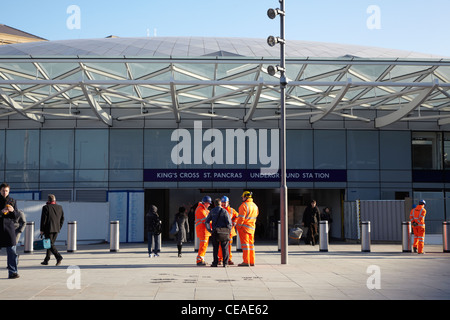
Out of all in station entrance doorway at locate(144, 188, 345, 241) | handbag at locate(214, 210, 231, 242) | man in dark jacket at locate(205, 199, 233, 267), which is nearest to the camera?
handbag at locate(214, 210, 231, 242)

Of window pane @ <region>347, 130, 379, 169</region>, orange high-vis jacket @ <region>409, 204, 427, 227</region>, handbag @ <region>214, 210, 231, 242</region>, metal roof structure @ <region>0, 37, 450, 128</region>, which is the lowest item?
handbag @ <region>214, 210, 231, 242</region>

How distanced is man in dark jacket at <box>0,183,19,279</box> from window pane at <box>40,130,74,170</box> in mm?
17199

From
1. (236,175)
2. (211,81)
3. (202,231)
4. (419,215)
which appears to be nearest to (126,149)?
(236,175)

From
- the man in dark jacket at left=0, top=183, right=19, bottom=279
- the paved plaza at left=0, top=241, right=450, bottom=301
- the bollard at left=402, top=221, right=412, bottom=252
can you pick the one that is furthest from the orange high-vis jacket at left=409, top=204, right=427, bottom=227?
the man in dark jacket at left=0, top=183, right=19, bottom=279

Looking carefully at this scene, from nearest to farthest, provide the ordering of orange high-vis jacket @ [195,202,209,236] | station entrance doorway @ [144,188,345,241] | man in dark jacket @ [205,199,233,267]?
man in dark jacket @ [205,199,233,267]
orange high-vis jacket @ [195,202,209,236]
station entrance doorway @ [144,188,345,241]

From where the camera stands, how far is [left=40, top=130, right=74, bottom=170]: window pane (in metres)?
27.3

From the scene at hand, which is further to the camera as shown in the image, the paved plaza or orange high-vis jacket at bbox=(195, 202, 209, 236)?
orange high-vis jacket at bbox=(195, 202, 209, 236)

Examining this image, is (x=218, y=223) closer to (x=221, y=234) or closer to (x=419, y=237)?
(x=221, y=234)

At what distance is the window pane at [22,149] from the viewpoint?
1075 inches

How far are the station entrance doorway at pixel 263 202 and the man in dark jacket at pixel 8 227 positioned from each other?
19.1 metres

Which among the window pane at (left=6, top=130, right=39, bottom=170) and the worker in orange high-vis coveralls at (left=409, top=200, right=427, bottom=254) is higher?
the window pane at (left=6, top=130, right=39, bottom=170)

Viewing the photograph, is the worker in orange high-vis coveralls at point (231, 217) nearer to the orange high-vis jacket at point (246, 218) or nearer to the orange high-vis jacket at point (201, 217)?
the orange high-vis jacket at point (246, 218)

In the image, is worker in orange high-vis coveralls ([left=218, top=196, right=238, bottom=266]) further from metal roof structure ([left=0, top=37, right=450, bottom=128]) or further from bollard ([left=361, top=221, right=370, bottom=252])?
metal roof structure ([left=0, top=37, right=450, bottom=128])
